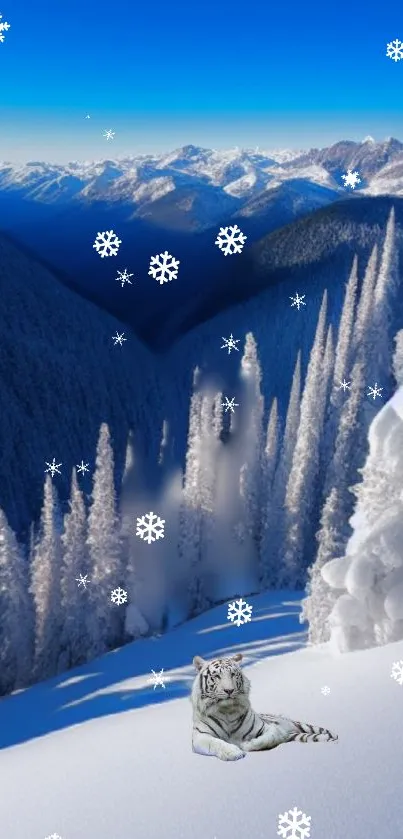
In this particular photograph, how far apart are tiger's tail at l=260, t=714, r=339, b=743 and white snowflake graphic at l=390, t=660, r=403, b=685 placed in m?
0.94

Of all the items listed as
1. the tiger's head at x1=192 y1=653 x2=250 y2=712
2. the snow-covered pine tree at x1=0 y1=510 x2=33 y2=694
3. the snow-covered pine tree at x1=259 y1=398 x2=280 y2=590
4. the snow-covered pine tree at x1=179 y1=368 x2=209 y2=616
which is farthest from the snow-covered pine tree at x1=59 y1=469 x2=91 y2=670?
the tiger's head at x1=192 y1=653 x2=250 y2=712

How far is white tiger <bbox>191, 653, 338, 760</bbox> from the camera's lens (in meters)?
4.81

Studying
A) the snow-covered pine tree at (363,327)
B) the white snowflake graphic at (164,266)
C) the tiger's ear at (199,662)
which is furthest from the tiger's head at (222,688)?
the snow-covered pine tree at (363,327)

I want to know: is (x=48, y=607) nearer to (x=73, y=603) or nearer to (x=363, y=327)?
(x=73, y=603)

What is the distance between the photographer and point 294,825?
12.6 ft

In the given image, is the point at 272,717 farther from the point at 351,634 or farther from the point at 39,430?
the point at 39,430

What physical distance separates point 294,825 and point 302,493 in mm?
35917

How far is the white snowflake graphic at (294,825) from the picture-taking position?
12.4ft

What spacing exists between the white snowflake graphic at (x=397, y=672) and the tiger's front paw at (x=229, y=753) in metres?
1.61

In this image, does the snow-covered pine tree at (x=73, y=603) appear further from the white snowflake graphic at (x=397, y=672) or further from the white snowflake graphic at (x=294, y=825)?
the white snowflake graphic at (x=294, y=825)

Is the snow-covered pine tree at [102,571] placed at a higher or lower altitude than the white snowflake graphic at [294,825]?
higher

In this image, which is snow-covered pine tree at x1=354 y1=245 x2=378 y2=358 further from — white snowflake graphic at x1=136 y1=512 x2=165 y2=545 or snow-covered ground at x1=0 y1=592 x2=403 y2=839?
snow-covered ground at x1=0 y1=592 x2=403 y2=839

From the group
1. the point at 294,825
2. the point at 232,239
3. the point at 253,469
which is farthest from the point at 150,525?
the point at 253,469

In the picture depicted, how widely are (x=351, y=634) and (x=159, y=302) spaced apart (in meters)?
144
